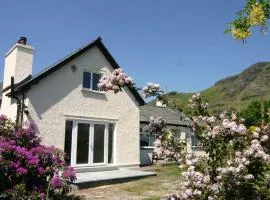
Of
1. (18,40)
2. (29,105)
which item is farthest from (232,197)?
(18,40)

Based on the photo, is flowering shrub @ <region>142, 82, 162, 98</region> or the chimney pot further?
the chimney pot

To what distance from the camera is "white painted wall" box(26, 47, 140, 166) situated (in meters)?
16.7

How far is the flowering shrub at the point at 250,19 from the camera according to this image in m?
6.34

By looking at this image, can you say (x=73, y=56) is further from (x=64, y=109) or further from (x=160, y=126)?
(x=160, y=126)

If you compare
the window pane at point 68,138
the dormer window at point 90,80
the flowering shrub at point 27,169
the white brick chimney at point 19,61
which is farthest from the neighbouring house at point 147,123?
the flowering shrub at point 27,169

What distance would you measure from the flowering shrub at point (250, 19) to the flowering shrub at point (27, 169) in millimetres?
6092

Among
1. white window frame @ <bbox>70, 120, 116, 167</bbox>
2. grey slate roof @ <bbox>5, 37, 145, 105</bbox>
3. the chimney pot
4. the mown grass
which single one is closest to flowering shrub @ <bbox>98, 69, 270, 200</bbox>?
the mown grass

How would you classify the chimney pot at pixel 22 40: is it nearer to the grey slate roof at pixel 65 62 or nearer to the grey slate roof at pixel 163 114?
the grey slate roof at pixel 65 62

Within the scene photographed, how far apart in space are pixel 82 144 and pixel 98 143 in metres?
1.09

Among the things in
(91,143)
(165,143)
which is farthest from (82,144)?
(165,143)

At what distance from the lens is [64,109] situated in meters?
17.5

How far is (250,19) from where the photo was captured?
6457 mm

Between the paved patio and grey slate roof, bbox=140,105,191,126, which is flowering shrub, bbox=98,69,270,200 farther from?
grey slate roof, bbox=140,105,191,126

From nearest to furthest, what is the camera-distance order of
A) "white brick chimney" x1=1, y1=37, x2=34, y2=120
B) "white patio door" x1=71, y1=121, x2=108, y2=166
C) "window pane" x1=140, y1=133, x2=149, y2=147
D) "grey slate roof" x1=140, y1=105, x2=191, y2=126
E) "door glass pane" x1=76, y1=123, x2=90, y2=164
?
"white patio door" x1=71, y1=121, x2=108, y2=166
"door glass pane" x1=76, y1=123, x2=90, y2=164
"white brick chimney" x1=1, y1=37, x2=34, y2=120
"window pane" x1=140, y1=133, x2=149, y2=147
"grey slate roof" x1=140, y1=105, x2=191, y2=126
